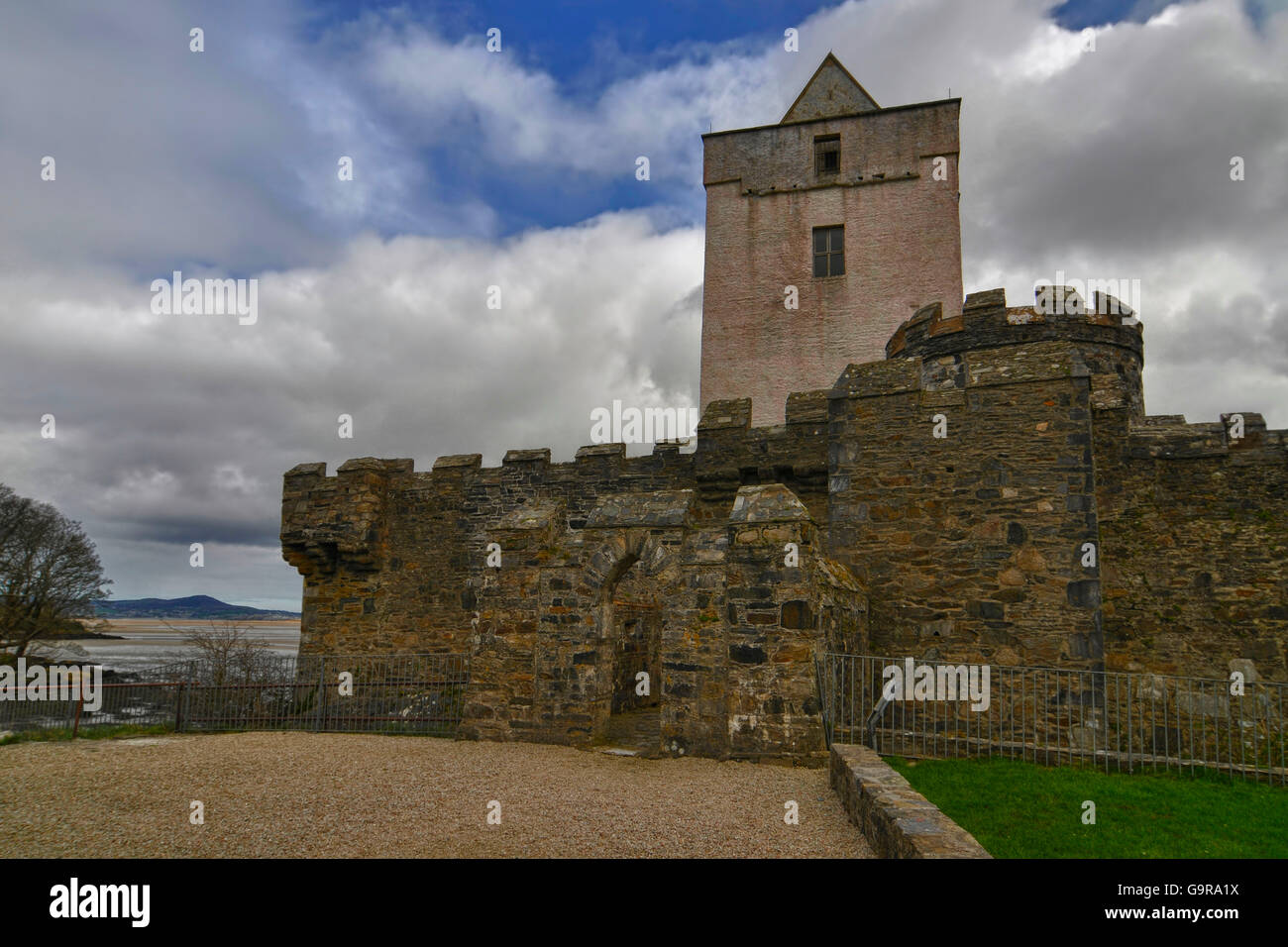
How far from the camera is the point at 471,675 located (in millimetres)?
10133

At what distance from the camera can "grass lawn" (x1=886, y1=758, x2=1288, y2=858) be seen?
541cm

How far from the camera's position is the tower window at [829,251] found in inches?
808

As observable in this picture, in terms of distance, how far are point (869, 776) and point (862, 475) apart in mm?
5609

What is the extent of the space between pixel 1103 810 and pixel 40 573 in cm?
3341

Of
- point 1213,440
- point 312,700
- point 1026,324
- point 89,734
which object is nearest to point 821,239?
point 1026,324

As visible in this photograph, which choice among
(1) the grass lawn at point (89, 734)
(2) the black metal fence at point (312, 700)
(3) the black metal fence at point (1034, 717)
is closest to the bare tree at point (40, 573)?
(2) the black metal fence at point (312, 700)

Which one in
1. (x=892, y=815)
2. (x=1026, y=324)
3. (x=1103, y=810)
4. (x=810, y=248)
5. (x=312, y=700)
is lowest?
(x=312, y=700)

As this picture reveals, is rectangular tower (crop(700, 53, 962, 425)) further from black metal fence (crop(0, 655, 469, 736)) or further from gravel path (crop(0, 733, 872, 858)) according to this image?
gravel path (crop(0, 733, 872, 858))

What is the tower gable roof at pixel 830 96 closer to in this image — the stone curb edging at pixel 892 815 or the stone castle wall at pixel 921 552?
the stone castle wall at pixel 921 552

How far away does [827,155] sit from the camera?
21.5 m

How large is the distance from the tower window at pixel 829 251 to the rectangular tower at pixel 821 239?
1.4 inches

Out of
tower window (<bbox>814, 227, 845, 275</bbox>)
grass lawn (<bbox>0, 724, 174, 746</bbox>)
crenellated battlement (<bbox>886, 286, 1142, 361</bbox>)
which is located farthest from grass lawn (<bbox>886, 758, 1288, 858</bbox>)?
tower window (<bbox>814, 227, 845, 275</bbox>)

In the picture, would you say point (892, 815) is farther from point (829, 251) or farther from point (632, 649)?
point (829, 251)
